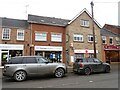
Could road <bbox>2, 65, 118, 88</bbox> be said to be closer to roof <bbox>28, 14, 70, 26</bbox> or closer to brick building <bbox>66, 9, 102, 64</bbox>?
roof <bbox>28, 14, 70, 26</bbox>

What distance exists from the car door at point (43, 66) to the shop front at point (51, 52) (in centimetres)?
1274

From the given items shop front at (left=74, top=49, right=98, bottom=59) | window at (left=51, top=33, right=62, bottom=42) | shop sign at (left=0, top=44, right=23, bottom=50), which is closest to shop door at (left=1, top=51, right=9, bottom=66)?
shop sign at (left=0, top=44, right=23, bottom=50)

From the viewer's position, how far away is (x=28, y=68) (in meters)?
14.8

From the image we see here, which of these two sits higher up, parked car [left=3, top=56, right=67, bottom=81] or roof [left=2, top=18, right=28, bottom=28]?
roof [left=2, top=18, right=28, bottom=28]

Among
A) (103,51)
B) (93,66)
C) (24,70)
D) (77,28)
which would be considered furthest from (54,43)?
(24,70)

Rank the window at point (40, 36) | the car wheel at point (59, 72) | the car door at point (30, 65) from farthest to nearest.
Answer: the window at point (40, 36) < the car wheel at point (59, 72) < the car door at point (30, 65)

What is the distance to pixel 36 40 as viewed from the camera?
28297mm

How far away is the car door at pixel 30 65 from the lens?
14.8 metres

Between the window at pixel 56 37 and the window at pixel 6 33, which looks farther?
the window at pixel 56 37

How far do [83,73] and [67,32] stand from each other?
13.2 metres

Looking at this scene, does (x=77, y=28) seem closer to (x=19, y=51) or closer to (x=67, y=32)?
(x=67, y=32)

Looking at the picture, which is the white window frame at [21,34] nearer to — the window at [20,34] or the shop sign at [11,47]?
the window at [20,34]

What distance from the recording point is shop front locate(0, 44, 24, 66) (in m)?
26.1

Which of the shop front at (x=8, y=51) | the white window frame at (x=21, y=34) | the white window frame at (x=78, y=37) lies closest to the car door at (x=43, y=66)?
the shop front at (x=8, y=51)
